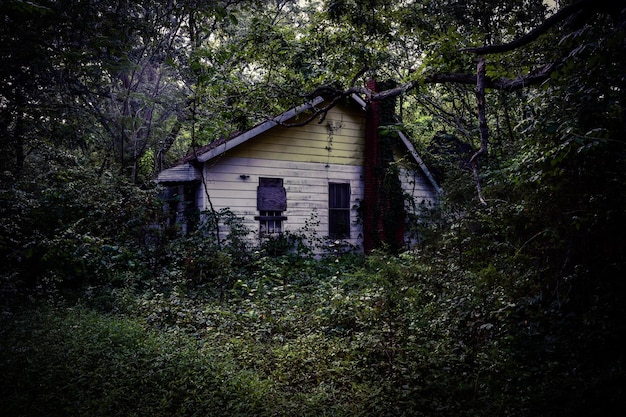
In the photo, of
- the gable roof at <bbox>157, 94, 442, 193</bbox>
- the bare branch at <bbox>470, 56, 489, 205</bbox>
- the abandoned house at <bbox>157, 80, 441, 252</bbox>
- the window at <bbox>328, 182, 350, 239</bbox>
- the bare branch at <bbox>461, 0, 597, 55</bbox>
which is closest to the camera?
the bare branch at <bbox>461, 0, 597, 55</bbox>

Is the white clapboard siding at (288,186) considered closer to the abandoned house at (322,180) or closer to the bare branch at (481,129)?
→ the abandoned house at (322,180)

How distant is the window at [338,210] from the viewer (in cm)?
1438

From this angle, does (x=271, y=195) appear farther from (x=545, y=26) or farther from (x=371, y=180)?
(x=545, y=26)

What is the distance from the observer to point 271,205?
13.3 meters

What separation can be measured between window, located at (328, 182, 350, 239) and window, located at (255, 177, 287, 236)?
187 cm

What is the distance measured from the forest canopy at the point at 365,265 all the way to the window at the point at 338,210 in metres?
2.84

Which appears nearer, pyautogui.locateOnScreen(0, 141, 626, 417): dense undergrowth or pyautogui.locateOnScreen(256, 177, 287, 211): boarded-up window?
pyautogui.locateOnScreen(0, 141, 626, 417): dense undergrowth

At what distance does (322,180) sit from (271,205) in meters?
2.20

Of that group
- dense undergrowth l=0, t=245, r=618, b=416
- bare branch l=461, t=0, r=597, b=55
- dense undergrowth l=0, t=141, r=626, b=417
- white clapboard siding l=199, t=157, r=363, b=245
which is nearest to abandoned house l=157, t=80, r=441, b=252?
white clapboard siding l=199, t=157, r=363, b=245

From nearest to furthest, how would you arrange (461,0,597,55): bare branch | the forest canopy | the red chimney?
1. the forest canopy
2. (461,0,597,55): bare branch
3. the red chimney

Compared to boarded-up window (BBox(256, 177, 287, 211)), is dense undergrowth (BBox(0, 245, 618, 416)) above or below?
below

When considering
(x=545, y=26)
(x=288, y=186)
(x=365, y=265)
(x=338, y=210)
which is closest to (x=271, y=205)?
(x=288, y=186)

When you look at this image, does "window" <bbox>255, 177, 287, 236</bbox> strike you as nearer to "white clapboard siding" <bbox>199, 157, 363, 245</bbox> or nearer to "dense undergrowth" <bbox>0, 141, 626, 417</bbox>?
"white clapboard siding" <bbox>199, 157, 363, 245</bbox>

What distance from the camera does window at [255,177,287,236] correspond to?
518 inches
